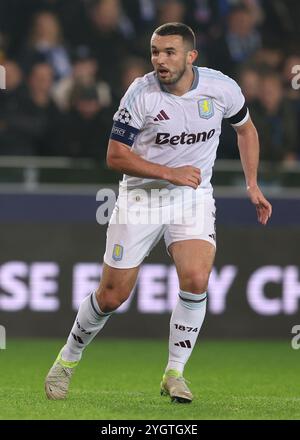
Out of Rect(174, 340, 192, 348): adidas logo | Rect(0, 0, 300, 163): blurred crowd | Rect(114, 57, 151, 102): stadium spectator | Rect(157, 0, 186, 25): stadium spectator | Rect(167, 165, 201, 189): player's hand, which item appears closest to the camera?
Rect(167, 165, 201, 189): player's hand

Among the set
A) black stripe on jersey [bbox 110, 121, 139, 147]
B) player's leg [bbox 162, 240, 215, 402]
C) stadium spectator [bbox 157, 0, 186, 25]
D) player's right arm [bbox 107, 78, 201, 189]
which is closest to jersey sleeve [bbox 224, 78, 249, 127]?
player's right arm [bbox 107, 78, 201, 189]

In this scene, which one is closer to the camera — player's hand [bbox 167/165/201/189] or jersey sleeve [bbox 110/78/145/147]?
player's hand [bbox 167/165/201/189]

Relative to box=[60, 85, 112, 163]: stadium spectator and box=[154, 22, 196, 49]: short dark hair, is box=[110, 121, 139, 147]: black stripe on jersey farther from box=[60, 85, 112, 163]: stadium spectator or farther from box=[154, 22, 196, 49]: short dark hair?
box=[60, 85, 112, 163]: stadium spectator

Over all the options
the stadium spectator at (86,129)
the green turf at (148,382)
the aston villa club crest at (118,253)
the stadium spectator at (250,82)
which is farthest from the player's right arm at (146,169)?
the stadium spectator at (250,82)

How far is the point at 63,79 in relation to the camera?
1198 centimetres

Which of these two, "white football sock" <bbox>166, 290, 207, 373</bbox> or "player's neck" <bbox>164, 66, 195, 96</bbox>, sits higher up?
"player's neck" <bbox>164, 66, 195, 96</bbox>

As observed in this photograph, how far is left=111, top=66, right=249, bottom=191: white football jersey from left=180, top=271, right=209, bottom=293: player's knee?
58 centimetres

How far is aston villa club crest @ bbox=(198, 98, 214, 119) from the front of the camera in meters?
6.98

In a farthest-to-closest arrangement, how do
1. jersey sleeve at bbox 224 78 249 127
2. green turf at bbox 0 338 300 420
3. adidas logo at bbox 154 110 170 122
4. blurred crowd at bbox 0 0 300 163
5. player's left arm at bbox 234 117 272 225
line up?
blurred crowd at bbox 0 0 300 163
player's left arm at bbox 234 117 272 225
jersey sleeve at bbox 224 78 249 127
adidas logo at bbox 154 110 170 122
green turf at bbox 0 338 300 420

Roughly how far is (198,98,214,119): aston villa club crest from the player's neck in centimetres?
11

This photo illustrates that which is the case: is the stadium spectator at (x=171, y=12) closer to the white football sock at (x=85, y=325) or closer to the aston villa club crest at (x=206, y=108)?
the aston villa club crest at (x=206, y=108)

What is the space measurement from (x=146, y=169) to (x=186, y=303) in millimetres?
854

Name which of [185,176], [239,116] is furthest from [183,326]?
[239,116]

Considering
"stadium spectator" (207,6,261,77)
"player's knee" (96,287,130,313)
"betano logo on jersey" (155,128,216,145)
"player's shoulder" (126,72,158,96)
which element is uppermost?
"stadium spectator" (207,6,261,77)
